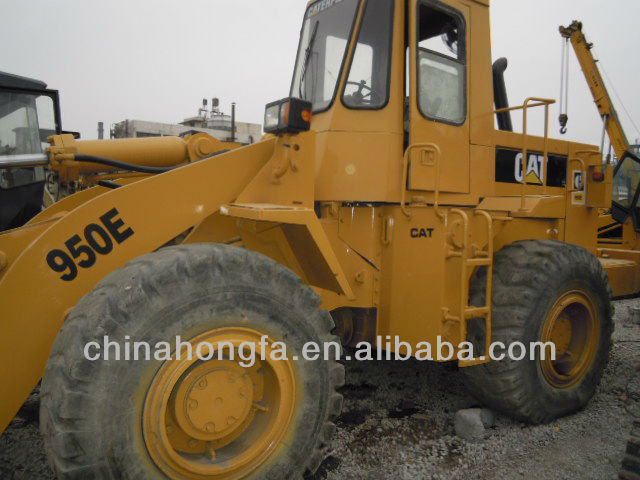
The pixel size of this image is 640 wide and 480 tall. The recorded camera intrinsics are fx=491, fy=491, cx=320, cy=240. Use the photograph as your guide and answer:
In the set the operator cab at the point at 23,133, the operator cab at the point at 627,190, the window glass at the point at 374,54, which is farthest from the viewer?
the operator cab at the point at 627,190

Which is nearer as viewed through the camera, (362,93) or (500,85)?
(362,93)

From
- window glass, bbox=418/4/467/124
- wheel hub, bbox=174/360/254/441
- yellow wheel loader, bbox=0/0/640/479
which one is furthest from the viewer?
window glass, bbox=418/4/467/124

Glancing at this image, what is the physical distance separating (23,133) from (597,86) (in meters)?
8.51

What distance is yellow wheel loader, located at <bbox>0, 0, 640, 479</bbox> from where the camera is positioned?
6.95ft

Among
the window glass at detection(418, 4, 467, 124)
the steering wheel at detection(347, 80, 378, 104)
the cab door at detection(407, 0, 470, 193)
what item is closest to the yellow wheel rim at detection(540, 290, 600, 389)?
the cab door at detection(407, 0, 470, 193)

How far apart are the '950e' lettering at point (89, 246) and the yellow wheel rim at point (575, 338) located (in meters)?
3.19

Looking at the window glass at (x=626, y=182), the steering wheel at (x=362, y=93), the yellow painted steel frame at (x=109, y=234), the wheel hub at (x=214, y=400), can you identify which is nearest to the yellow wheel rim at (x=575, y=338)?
the yellow painted steel frame at (x=109, y=234)

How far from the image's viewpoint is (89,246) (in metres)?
2.47

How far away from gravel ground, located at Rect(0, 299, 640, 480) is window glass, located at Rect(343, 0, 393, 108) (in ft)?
7.53

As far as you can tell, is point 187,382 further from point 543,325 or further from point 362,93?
point 543,325

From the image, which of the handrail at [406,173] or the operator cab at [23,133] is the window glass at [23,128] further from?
the handrail at [406,173]

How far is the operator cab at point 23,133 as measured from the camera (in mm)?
3822

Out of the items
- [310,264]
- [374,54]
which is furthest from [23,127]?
[374,54]

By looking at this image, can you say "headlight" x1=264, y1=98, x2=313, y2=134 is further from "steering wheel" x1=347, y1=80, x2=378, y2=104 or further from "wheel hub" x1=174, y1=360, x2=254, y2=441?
"wheel hub" x1=174, y1=360, x2=254, y2=441
